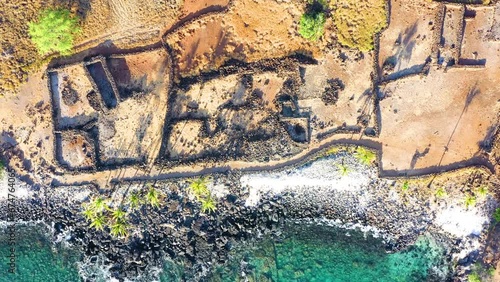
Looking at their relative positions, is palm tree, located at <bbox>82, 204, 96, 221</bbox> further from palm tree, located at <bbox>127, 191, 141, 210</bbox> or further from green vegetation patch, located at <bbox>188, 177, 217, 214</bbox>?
green vegetation patch, located at <bbox>188, 177, 217, 214</bbox>

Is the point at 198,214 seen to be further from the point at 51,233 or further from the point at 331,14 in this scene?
the point at 331,14

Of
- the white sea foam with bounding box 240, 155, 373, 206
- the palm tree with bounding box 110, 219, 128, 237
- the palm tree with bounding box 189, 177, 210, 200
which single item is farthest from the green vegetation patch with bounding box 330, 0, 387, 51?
the palm tree with bounding box 110, 219, 128, 237

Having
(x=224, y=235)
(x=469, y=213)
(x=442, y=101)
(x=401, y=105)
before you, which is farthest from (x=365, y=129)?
(x=224, y=235)

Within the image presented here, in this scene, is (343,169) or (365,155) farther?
(343,169)

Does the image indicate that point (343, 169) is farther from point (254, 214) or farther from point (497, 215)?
point (497, 215)

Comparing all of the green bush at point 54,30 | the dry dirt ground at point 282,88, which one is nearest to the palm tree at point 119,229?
the dry dirt ground at point 282,88

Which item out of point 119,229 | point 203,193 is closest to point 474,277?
point 203,193
